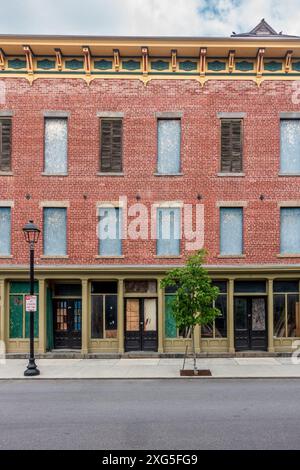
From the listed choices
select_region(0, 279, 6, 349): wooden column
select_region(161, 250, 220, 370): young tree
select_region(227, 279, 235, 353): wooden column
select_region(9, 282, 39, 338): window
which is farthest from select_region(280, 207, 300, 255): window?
select_region(0, 279, 6, 349): wooden column

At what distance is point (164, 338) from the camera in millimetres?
18812

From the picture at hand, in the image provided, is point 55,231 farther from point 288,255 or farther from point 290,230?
point 290,230

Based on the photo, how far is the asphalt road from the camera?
847 cm

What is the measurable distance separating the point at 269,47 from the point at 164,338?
13.7m

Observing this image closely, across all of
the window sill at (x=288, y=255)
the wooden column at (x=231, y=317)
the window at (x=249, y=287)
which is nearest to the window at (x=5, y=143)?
the wooden column at (x=231, y=317)

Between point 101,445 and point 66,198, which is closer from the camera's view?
point 101,445

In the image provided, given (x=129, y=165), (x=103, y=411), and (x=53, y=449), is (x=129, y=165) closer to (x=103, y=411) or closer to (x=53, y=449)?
(x=103, y=411)

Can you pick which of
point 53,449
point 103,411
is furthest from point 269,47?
point 53,449

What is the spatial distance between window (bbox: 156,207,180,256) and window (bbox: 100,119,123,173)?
293 centimetres

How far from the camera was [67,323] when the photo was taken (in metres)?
19.4

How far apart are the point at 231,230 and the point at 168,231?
2.86m

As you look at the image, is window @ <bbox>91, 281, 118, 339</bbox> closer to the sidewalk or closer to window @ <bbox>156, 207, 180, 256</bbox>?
the sidewalk

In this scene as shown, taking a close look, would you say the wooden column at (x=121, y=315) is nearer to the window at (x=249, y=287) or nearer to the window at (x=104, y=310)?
the window at (x=104, y=310)

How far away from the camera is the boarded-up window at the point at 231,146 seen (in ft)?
63.4
